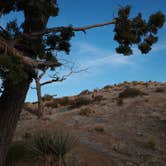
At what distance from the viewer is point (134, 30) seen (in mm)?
10875

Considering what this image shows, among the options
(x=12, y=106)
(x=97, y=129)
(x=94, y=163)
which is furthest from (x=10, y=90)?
(x=97, y=129)

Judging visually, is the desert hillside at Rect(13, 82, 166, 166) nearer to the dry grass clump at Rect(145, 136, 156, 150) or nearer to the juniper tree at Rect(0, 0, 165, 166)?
the dry grass clump at Rect(145, 136, 156, 150)

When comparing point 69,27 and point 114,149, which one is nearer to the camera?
point 69,27

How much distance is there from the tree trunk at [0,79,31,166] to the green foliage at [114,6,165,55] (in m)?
3.70

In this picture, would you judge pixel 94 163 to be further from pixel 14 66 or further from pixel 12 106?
pixel 14 66

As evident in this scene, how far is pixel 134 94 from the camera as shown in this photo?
26.8 metres

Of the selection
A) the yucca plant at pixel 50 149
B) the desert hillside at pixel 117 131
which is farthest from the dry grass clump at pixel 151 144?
the yucca plant at pixel 50 149

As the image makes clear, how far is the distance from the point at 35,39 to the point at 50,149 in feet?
12.4

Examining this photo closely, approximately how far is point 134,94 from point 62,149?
56.6ft

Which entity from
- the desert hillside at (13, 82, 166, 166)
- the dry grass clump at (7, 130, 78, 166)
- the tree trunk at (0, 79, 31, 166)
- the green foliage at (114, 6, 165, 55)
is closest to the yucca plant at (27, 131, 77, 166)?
the dry grass clump at (7, 130, 78, 166)

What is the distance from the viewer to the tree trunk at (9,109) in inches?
359

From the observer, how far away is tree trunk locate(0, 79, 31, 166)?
9.11 meters

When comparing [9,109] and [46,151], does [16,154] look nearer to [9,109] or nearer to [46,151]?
[46,151]

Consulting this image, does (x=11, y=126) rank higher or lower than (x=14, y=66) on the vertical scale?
lower
